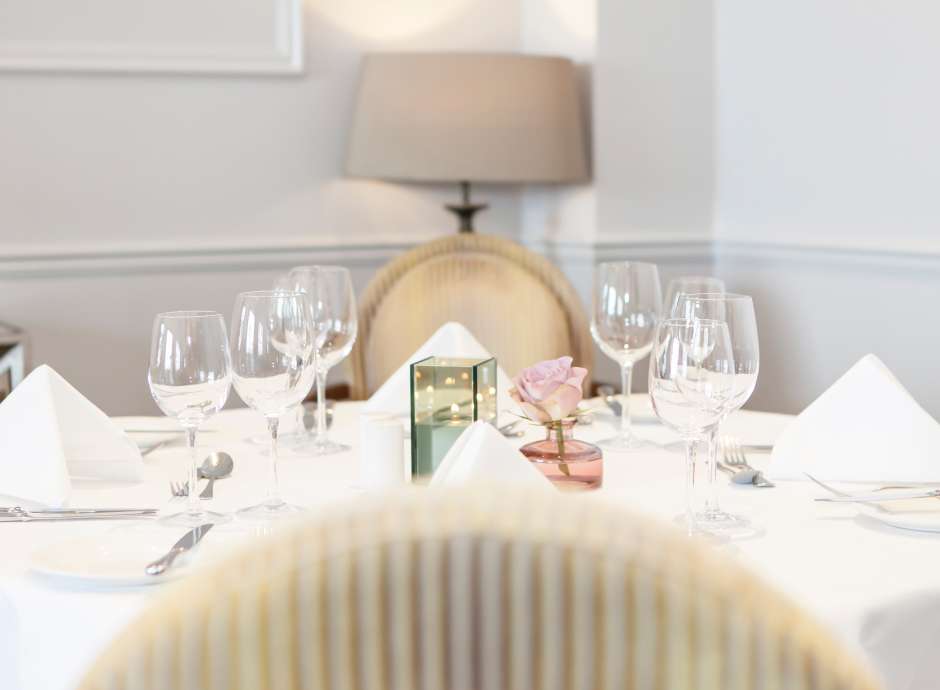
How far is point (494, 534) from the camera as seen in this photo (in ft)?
1.74

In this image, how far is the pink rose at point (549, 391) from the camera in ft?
4.32

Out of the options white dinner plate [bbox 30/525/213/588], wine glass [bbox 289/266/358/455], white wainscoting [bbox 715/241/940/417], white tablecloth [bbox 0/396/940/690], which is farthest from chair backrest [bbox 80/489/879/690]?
white wainscoting [bbox 715/241/940/417]

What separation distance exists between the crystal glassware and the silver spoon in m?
0.56

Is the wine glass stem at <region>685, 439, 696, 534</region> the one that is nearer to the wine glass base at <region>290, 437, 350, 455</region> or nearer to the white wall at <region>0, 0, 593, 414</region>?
the wine glass base at <region>290, 437, 350, 455</region>

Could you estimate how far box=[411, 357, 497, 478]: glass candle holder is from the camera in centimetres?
Answer: 140

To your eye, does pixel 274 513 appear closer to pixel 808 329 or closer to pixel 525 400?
pixel 525 400

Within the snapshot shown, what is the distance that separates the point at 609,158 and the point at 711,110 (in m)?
0.33

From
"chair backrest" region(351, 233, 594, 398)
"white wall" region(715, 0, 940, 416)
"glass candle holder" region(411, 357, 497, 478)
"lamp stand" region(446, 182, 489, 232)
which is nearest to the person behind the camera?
"glass candle holder" region(411, 357, 497, 478)

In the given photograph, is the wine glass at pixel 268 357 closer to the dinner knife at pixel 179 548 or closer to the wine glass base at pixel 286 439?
the dinner knife at pixel 179 548

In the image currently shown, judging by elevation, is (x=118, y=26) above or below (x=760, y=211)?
above

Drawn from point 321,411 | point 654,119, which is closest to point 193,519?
point 321,411

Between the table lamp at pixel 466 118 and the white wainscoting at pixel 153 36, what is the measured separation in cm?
31

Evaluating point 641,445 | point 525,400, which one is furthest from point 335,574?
point 641,445

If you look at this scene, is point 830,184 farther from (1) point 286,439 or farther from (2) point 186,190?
(1) point 286,439
